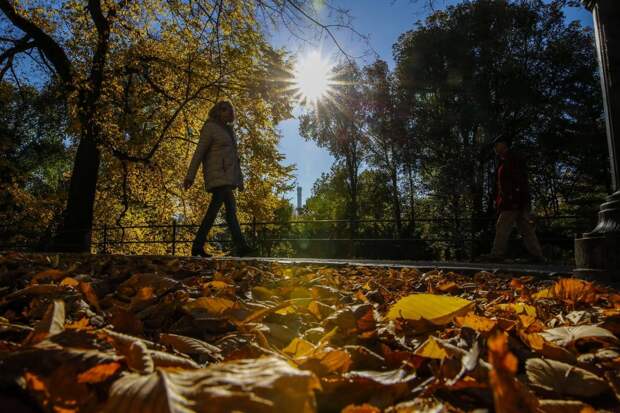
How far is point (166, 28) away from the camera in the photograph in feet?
36.9

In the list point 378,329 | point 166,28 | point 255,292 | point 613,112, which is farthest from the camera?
point 166,28

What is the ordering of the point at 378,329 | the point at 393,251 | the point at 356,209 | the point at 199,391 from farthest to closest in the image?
the point at 356,209 → the point at 393,251 → the point at 378,329 → the point at 199,391

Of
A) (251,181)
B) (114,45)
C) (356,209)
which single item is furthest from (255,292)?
(356,209)

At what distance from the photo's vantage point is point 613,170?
3979mm

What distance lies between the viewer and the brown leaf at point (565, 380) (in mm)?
848

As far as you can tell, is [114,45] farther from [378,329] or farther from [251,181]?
[378,329]

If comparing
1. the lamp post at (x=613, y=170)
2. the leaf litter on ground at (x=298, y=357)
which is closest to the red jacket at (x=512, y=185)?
the lamp post at (x=613, y=170)

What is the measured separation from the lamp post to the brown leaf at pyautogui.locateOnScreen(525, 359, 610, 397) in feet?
10.2

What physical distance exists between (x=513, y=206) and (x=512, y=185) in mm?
349

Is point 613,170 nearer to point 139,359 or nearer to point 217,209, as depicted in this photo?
point 139,359

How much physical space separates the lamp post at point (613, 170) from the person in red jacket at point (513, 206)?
3092 millimetres

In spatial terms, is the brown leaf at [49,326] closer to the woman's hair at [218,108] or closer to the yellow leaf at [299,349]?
the yellow leaf at [299,349]

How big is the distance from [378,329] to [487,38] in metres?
22.7

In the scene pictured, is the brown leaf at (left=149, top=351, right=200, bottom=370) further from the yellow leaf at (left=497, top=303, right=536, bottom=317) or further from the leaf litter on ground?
the yellow leaf at (left=497, top=303, right=536, bottom=317)
